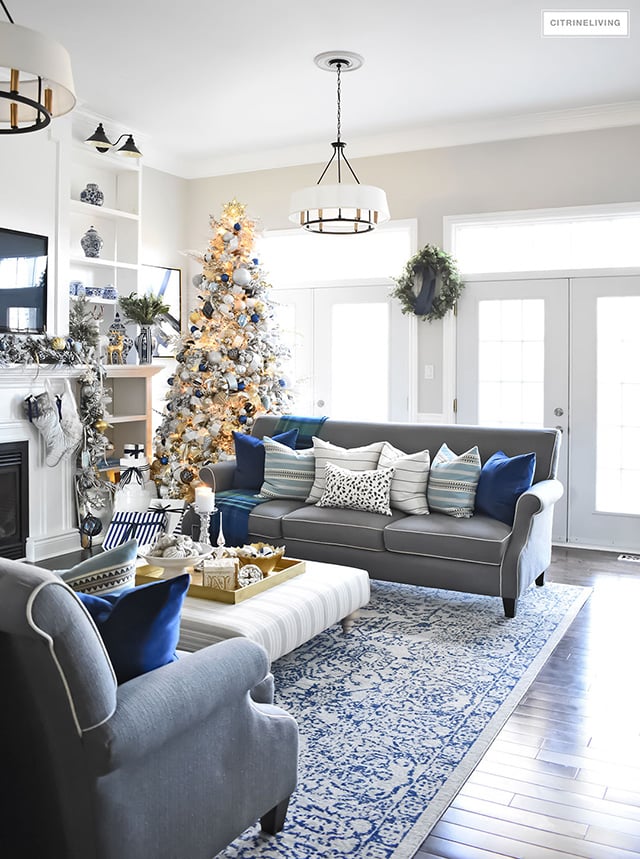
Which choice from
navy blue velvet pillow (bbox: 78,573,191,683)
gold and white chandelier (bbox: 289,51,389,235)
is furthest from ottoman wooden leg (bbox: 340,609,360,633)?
gold and white chandelier (bbox: 289,51,389,235)

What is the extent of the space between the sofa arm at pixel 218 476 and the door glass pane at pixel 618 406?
2857 millimetres

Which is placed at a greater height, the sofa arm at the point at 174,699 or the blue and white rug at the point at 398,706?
the sofa arm at the point at 174,699

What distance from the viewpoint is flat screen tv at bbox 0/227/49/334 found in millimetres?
5363

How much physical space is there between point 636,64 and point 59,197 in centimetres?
402

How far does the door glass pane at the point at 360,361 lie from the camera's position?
697 cm

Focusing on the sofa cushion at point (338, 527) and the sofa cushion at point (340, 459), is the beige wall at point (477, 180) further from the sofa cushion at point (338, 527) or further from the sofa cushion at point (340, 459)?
the sofa cushion at point (338, 527)

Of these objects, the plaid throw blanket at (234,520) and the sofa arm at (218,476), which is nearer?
the plaid throw blanket at (234,520)

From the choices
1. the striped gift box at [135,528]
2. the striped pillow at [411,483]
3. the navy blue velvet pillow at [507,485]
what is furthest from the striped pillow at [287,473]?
the navy blue velvet pillow at [507,485]

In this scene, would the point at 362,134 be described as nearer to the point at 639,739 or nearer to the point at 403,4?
the point at 403,4

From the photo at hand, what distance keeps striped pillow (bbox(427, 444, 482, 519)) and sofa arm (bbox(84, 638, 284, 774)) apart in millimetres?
2630

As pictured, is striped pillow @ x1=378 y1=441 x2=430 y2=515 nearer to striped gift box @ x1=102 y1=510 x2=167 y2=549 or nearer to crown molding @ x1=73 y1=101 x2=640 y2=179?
striped gift box @ x1=102 y1=510 x2=167 y2=549

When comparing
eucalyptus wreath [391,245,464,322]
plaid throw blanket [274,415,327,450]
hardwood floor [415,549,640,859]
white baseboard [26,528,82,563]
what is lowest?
hardwood floor [415,549,640,859]

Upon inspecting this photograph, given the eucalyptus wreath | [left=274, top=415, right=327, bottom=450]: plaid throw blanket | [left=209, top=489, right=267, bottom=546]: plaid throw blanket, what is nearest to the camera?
[left=209, top=489, right=267, bottom=546]: plaid throw blanket

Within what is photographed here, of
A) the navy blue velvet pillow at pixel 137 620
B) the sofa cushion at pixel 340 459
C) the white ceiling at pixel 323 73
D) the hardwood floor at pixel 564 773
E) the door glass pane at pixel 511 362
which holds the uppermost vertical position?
the white ceiling at pixel 323 73
